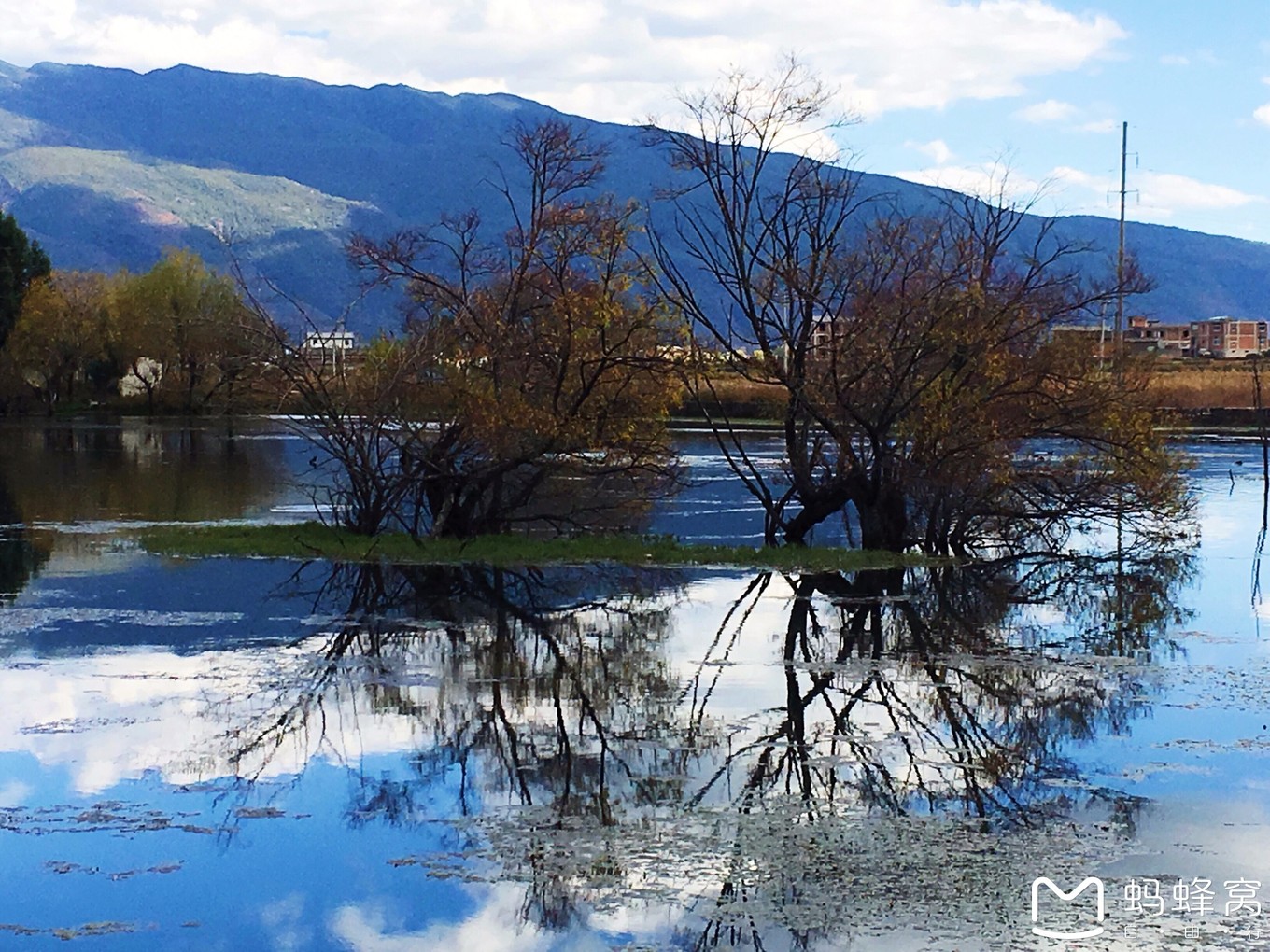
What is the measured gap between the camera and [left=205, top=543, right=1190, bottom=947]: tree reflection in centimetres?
982

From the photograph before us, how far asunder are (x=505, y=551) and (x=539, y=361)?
147 inches

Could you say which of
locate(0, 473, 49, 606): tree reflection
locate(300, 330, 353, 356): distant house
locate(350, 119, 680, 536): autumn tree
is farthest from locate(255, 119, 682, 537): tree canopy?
locate(0, 473, 49, 606): tree reflection

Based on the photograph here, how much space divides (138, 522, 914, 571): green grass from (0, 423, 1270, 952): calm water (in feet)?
5.17

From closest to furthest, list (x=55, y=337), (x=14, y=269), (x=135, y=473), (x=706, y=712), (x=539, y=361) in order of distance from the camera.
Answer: (x=706, y=712)
(x=539, y=361)
(x=135, y=473)
(x=14, y=269)
(x=55, y=337)

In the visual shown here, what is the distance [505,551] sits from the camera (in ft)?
77.6

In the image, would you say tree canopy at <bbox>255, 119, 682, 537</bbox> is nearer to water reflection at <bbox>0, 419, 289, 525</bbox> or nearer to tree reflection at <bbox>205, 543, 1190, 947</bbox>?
tree reflection at <bbox>205, 543, 1190, 947</bbox>

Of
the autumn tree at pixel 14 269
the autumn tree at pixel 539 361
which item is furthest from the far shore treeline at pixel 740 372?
the autumn tree at pixel 14 269

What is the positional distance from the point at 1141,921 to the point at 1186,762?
12.6 feet

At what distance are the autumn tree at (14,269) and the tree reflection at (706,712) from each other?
7131 cm

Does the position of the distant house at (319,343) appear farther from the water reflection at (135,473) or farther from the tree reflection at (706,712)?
the water reflection at (135,473)

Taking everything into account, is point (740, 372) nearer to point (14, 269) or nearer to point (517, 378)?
point (517, 378)

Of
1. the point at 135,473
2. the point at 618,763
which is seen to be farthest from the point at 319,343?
the point at 135,473

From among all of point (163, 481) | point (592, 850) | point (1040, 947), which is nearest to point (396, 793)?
point (592, 850)

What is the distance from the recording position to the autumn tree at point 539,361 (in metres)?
25.3
